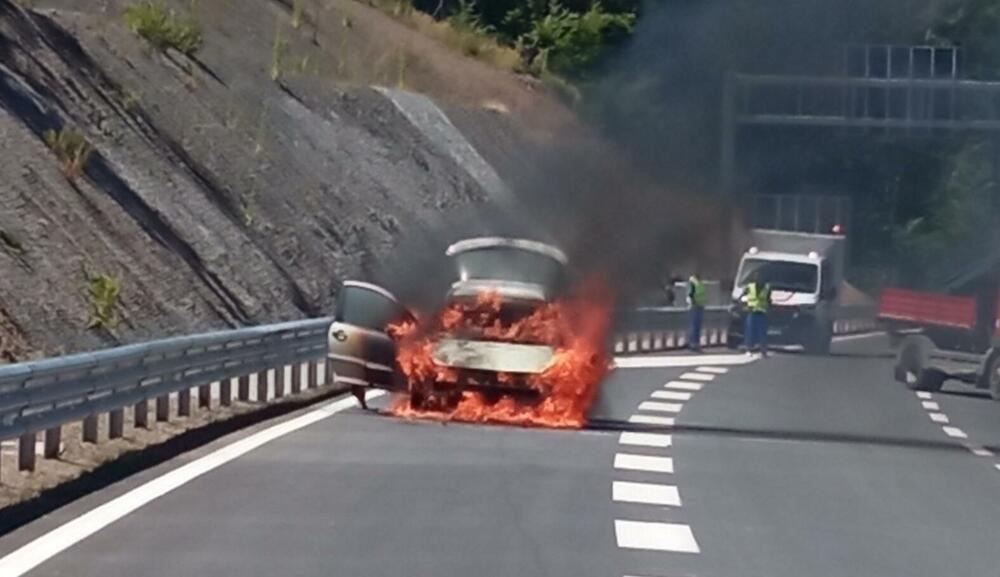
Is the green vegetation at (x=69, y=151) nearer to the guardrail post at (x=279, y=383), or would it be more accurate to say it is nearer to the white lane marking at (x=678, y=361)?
the guardrail post at (x=279, y=383)

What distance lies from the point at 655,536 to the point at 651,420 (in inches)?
427

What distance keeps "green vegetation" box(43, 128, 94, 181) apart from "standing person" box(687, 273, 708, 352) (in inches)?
449

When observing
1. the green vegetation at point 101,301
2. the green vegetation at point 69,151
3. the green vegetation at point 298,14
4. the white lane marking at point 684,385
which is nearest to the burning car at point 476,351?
the green vegetation at point 101,301

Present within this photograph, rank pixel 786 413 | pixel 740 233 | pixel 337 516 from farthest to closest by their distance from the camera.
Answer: pixel 740 233 < pixel 786 413 < pixel 337 516

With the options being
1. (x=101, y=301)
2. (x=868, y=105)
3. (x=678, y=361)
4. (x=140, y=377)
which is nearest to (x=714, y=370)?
(x=678, y=361)

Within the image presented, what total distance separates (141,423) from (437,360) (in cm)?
404

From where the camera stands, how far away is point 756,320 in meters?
45.2

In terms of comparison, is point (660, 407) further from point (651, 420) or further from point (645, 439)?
point (645, 439)

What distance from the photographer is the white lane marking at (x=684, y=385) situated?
105ft

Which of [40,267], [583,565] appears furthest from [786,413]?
[583,565]

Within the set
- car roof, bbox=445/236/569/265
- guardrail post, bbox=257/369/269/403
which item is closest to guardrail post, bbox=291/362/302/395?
guardrail post, bbox=257/369/269/403

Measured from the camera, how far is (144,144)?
36406 mm

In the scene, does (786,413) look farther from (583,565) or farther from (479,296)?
(583,565)

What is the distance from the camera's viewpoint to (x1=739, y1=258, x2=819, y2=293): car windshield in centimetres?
4862
